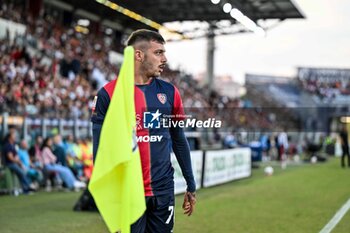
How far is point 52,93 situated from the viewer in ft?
75.0

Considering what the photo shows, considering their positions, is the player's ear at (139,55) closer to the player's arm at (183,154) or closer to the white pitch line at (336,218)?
the player's arm at (183,154)

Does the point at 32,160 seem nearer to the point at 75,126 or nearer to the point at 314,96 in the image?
the point at 75,126

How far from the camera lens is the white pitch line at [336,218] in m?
11.0

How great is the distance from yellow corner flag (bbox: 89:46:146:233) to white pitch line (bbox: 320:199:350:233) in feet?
23.2

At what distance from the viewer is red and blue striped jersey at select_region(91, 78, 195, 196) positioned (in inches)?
197

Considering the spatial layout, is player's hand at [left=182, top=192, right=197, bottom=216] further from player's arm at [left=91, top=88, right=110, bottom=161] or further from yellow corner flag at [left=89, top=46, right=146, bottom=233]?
yellow corner flag at [left=89, top=46, right=146, bottom=233]

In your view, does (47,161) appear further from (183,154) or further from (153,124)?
(153,124)

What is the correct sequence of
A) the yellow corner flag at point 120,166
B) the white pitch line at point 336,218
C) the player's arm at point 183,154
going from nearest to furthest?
1. the yellow corner flag at point 120,166
2. the player's arm at point 183,154
3. the white pitch line at point 336,218

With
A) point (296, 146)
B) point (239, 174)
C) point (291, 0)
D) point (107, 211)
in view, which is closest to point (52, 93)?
point (239, 174)

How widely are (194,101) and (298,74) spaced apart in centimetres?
3778

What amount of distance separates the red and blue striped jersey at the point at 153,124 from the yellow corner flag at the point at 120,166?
68cm

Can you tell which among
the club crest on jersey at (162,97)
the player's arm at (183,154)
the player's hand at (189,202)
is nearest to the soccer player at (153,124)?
the club crest on jersey at (162,97)

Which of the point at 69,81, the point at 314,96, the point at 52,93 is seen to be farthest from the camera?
the point at 314,96

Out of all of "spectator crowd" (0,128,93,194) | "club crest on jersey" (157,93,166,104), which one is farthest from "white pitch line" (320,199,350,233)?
"spectator crowd" (0,128,93,194)
